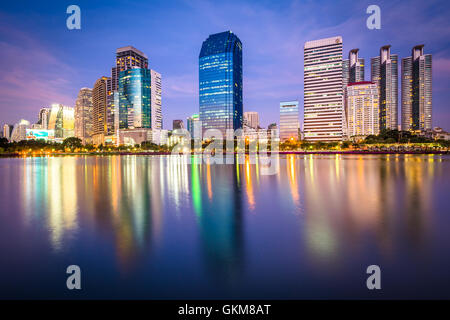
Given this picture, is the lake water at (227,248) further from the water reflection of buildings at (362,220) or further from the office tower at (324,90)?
the office tower at (324,90)

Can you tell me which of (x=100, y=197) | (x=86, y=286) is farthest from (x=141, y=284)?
(x=100, y=197)

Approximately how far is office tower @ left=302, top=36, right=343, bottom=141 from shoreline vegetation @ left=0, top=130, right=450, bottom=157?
2759cm

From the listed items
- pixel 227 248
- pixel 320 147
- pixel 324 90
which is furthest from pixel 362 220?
pixel 324 90

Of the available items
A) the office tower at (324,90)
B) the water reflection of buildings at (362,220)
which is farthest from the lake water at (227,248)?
the office tower at (324,90)

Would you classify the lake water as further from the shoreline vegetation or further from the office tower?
the office tower

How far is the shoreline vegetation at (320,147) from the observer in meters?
119

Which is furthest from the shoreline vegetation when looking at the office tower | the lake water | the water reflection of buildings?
the lake water

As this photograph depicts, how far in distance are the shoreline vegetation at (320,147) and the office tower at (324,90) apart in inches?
1086

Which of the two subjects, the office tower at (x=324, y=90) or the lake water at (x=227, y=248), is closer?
the lake water at (x=227, y=248)

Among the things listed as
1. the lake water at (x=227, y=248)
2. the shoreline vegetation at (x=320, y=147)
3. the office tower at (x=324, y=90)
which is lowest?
the lake water at (x=227, y=248)

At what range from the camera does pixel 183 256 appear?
684 centimetres

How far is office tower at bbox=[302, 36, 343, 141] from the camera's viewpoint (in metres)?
174

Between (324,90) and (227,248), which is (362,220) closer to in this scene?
(227,248)

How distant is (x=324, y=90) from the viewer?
178m
